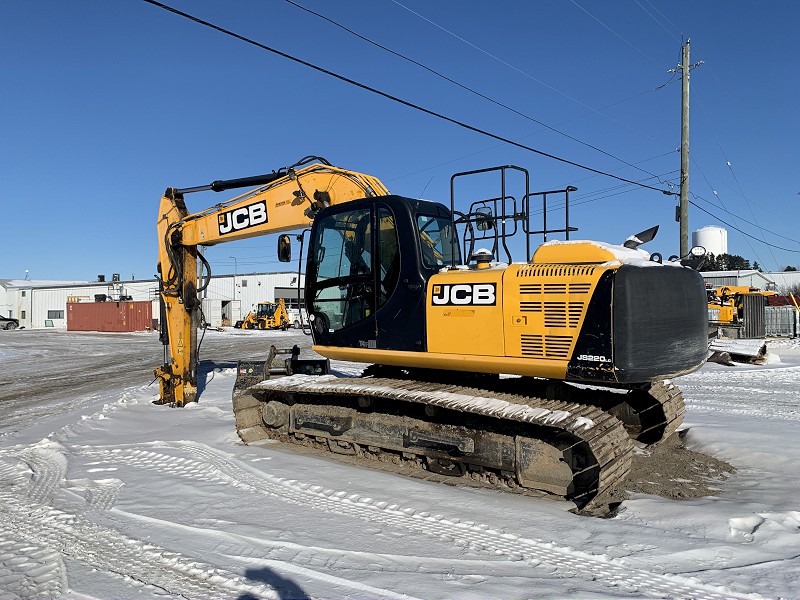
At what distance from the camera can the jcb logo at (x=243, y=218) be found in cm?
842

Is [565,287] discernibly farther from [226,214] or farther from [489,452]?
[226,214]

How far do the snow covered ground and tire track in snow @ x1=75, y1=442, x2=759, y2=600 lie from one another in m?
0.02

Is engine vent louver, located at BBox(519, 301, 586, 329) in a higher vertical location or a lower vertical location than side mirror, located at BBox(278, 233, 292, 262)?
lower

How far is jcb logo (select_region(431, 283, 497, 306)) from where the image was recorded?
17.1ft

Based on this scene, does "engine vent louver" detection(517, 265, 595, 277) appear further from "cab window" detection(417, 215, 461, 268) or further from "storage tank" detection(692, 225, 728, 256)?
"storage tank" detection(692, 225, 728, 256)

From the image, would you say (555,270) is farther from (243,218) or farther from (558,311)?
(243,218)

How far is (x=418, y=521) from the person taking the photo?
4.55 meters

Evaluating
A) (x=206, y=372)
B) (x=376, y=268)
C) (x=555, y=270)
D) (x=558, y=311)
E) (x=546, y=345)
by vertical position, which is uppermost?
(x=376, y=268)

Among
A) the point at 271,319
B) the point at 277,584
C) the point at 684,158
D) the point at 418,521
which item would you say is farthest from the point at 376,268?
the point at 271,319

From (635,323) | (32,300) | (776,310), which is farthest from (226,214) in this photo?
(32,300)

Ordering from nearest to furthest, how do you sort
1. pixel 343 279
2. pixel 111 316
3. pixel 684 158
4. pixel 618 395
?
pixel 343 279 < pixel 618 395 < pixel 684 158 < pixel 111 316

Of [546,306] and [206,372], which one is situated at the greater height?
[546,306]

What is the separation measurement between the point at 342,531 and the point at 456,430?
1.52 meters

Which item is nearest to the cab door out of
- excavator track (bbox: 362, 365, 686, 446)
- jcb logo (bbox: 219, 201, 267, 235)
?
excavator track (bbox: 362, 365, 686, 446)
